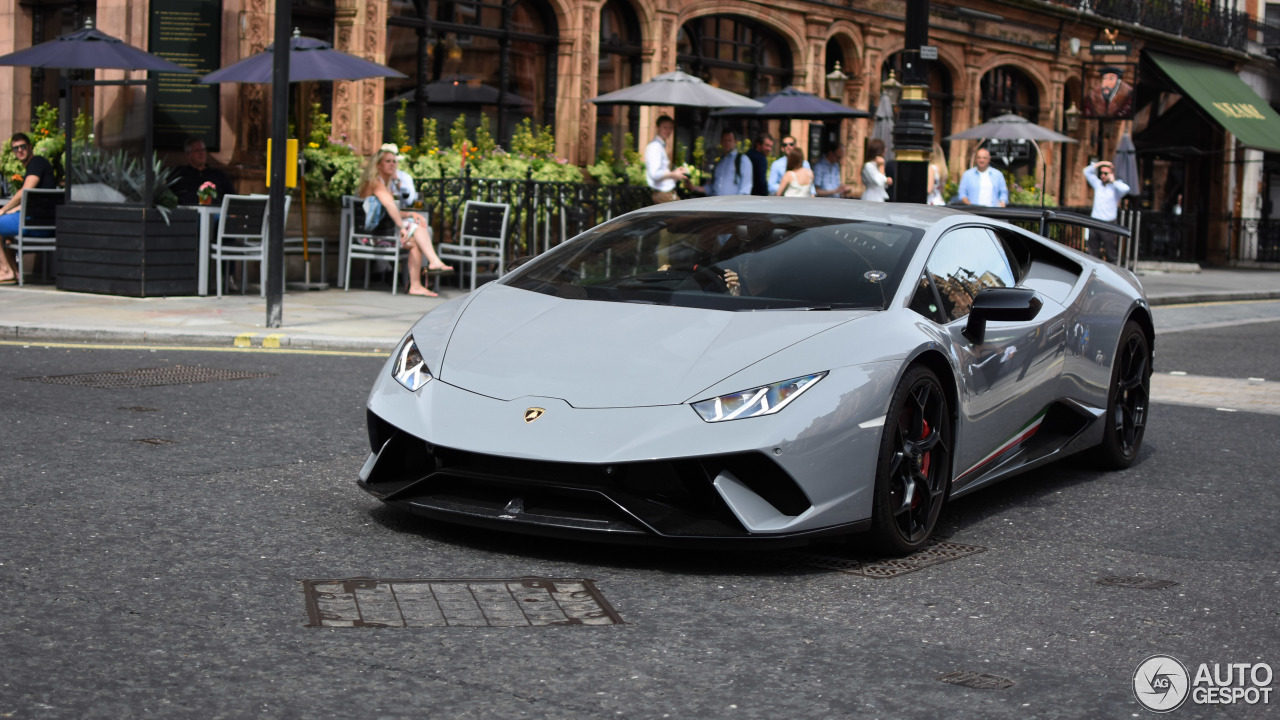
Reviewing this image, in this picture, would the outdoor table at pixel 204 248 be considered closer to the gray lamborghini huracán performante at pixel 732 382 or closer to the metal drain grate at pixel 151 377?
the metal drain grate at pixel 151 377

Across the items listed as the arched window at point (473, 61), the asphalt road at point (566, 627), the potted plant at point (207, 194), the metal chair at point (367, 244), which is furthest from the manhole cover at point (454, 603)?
the arched window at point (473, 61)

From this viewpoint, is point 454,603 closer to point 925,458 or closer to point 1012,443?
point 925,458

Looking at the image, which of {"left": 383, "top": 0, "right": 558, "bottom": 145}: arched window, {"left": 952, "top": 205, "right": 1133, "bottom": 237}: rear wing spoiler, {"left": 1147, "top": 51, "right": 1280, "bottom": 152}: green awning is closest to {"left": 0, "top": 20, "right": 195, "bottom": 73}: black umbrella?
{"left": 383, "top": 0, "right": 558, "bottom": 145}: arched window

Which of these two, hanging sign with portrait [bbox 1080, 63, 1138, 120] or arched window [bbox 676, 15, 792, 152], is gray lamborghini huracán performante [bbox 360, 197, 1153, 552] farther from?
hanging sign with portrait [bbox 1080, 63, 1138, 120]

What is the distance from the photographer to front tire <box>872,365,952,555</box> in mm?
5422

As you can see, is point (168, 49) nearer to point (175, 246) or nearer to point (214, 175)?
point (214, 175)

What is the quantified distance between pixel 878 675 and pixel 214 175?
13983mm

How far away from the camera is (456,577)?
5.02 m

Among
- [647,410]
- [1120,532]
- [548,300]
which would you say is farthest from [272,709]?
[1120,532]

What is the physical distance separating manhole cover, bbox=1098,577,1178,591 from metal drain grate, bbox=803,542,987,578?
0.54 metres

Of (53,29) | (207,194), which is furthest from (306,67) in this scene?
(53,29)

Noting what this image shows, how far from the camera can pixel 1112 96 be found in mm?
33688

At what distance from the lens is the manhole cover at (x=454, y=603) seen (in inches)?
177

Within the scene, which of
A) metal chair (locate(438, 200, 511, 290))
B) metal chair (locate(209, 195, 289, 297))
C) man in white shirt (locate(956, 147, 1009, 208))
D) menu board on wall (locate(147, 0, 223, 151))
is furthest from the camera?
man in white shirt (locate(956, 147, 1009, 208))
